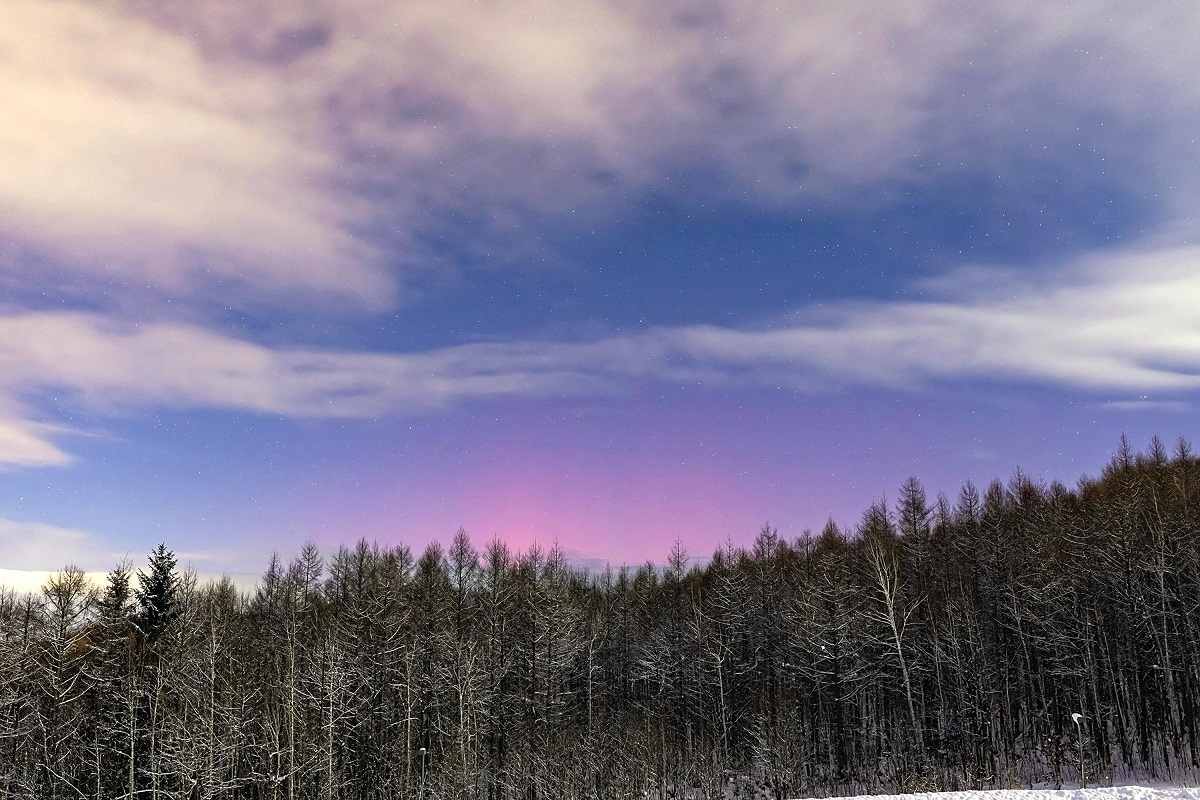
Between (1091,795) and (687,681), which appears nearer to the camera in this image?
(1091,795)

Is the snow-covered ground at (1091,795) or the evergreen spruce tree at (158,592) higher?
the evergreen spruce tree at (158,592)

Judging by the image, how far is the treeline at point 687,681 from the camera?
46.1 metres

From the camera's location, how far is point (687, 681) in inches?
2852

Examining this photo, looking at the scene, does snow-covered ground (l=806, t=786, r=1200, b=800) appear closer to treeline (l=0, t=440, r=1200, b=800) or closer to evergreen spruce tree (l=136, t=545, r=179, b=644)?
treeline (l=0, t=440, r=1200, b=800)

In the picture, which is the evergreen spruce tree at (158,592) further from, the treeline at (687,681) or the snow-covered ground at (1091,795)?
the snow-covered ground at (1091,795)

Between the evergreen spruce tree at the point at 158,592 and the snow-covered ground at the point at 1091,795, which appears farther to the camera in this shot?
the evergreen spruce tree at the point at 158,592

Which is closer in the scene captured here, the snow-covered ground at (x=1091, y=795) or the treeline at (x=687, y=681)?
the snow-covered ground at (x=1091, y=795)

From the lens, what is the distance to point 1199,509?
171 feet

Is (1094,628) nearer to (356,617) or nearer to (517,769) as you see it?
(517,769)

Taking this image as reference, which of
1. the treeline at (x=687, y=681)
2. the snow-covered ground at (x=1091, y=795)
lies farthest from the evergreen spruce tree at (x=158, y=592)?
the snow-covered ground at (x=1091, y=795)

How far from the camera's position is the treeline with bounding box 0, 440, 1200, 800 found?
4609 cm

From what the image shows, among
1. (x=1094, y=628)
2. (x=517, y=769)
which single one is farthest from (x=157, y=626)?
(x=1094, y=628)

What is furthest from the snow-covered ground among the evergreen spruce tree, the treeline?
the evergreen spruce tree

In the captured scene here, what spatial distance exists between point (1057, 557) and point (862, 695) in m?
17.5
